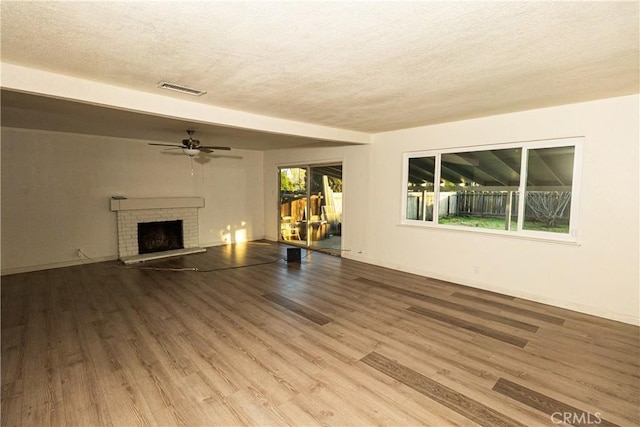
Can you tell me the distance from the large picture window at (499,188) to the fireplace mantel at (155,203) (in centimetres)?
489

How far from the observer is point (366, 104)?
3.59 meters

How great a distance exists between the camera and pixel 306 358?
2.74 m

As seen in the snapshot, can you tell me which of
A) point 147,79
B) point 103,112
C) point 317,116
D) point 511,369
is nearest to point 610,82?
point 511,369

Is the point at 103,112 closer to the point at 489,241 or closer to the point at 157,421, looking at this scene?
the point at 157,421

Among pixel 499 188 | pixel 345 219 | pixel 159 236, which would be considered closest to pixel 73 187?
pixel 159 236

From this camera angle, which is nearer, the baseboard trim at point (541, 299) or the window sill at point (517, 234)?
the baseboard trim at point (541, 299)

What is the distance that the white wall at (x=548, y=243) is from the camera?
338 centimetres

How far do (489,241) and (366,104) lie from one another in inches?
107

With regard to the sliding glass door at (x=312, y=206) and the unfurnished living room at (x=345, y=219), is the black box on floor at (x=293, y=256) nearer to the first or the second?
the unfurnished living room at (x=345, y=219)

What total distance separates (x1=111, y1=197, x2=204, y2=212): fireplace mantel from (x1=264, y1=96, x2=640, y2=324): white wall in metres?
4.22

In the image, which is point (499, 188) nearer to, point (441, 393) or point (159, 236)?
point (441, 393)

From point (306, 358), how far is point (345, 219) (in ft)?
12.9

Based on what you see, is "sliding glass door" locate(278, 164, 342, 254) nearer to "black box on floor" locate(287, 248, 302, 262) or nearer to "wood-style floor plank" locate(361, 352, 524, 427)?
→ "black box on floor" locate(287, 248, 302, 262)
